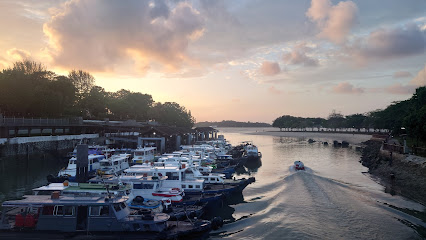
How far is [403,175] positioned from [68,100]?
87692 mm

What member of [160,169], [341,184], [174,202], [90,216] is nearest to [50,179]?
[160,169]

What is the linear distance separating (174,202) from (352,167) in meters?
43.5

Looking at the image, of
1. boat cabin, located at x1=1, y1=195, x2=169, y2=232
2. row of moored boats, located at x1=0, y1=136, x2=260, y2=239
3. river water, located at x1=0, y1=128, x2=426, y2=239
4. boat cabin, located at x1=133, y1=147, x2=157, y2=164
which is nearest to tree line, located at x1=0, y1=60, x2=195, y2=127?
river water, located at x1=0, y1=128, x2=426, y2=239

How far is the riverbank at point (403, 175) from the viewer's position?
35.2 meters

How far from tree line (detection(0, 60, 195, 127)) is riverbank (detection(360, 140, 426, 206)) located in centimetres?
7603

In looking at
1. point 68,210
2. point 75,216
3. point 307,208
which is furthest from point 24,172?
point 307,208

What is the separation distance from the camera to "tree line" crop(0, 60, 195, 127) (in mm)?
68188

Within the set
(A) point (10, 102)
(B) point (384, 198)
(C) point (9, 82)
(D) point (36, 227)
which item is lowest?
(B) point (384, 198)

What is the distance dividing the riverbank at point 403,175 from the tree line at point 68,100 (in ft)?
249

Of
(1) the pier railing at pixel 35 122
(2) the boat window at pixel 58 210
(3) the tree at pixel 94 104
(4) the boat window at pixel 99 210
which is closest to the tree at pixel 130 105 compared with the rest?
(3) the tree at pixel 94 104

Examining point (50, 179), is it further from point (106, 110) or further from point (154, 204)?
point (106, 110)

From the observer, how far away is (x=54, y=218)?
1773 cm

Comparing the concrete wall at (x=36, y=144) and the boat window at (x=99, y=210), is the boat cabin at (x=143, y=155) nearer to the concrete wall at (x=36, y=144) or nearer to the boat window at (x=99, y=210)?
the concrete wall at (x=36, y=144)

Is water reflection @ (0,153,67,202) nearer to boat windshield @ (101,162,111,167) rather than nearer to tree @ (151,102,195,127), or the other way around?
boat windshield @ (101,162,111,167)
